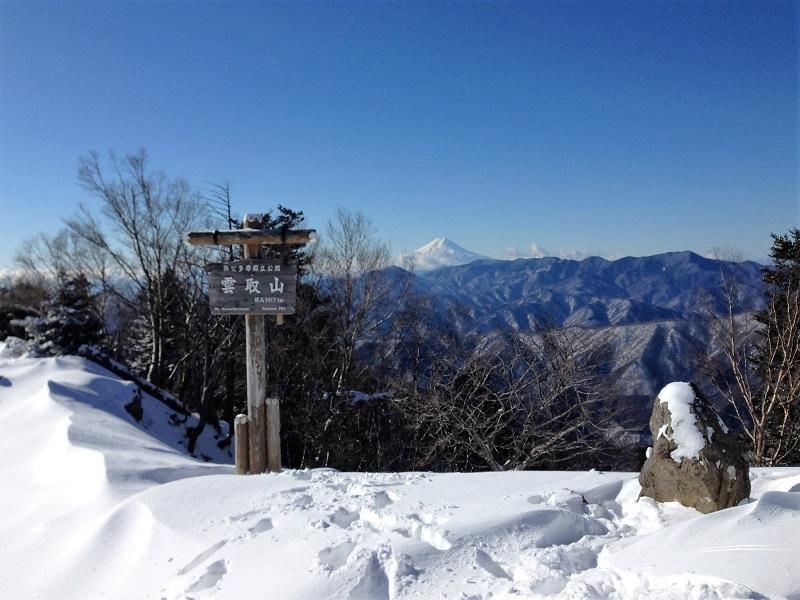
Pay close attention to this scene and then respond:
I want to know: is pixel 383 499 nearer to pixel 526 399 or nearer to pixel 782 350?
pixel 526 399

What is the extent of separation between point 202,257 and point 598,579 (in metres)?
16.2

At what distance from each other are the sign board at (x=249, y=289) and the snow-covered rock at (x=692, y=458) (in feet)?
14.1

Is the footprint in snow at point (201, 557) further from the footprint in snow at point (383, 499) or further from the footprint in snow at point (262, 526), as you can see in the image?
the footprint in snow at point (383, 499)

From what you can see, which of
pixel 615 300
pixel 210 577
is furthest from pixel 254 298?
pixel 615 300

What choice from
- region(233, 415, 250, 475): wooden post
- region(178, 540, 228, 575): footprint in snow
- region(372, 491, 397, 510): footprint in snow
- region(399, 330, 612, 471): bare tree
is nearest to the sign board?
region(233, 415, 250, 475): wooden post

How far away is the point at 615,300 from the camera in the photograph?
4775cm

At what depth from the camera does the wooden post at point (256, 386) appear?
6309mm

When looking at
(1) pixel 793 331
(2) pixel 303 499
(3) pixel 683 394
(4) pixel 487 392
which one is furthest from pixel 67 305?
(1) pixel 793 331

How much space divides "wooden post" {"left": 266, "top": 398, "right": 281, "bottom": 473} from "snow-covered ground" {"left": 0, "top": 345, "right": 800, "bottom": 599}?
36.7 inches

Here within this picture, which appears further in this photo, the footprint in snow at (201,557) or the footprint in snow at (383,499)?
the footprint in snow at (383,499)

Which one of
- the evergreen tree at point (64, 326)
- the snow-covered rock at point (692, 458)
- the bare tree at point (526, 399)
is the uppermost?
the evergreen tree at point (64, 326)

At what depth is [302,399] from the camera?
59.0ft

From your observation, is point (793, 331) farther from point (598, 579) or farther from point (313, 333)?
point (313, 333)

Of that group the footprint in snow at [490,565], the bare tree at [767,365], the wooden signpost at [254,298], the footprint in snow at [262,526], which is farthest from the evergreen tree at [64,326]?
the bare tree at [767,365]
